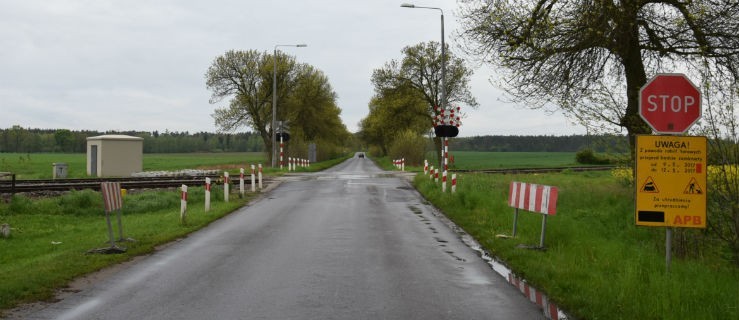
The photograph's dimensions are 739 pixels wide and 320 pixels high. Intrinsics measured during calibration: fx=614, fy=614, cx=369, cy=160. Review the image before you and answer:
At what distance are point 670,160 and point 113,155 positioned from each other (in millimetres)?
31526

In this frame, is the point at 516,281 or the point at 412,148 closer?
the point at 516,281

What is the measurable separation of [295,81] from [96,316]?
49.5 meters

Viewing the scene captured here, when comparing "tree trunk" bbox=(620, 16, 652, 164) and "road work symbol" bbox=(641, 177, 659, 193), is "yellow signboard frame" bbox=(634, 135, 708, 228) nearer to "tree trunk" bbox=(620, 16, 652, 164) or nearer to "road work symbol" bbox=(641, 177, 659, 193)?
"road work symbol" bbox=(641, 177, 659, 193)

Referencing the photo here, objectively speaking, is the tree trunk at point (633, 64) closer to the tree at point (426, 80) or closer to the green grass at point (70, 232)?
the green grass at point (70, 232)

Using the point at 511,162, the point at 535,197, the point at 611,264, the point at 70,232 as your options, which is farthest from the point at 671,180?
the point at 511,162

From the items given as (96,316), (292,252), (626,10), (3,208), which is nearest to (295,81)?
(3,208)

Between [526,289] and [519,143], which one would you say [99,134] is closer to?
[519,143]

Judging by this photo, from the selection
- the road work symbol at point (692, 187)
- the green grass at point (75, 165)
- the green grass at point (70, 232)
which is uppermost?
the road work symbol at point (692, 187)

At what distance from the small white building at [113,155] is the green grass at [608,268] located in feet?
80.9

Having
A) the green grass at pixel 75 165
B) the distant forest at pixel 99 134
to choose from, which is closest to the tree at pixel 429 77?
the green grass at pixel 75 165

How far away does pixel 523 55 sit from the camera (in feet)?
55.1

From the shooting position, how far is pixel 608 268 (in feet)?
25.6

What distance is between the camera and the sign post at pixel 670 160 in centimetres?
748

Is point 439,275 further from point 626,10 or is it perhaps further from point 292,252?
point 626,10
